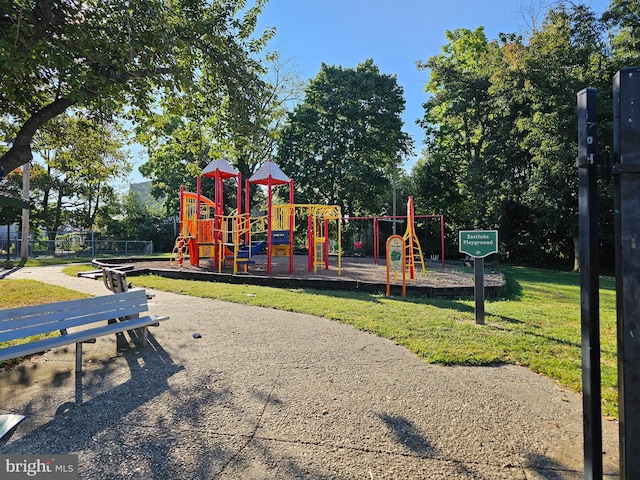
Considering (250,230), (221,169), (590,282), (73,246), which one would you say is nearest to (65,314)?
(590,282)

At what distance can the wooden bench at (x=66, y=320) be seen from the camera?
12.1ft

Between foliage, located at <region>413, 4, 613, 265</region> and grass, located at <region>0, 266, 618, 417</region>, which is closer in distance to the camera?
grass, located at <region>0, 266, 618, 417</region>

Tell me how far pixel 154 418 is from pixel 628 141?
3675mm

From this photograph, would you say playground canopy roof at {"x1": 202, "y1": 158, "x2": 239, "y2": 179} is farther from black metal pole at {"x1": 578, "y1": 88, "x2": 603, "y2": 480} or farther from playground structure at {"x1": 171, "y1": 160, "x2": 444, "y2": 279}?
black metal pole at {"x1": 578, "y1": 88, "x2": 603, "y2": 480}

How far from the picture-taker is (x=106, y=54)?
5.05 metres

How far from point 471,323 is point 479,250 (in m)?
1.26

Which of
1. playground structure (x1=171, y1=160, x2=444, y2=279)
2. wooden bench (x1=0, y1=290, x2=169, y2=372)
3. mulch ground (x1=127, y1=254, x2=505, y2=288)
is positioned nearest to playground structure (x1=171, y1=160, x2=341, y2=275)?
playground structure (x1=171, y1=160, x2=444, y2=279)

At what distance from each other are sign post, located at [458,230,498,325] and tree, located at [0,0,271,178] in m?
4.53

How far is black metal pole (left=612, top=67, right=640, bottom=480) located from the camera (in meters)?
1.79

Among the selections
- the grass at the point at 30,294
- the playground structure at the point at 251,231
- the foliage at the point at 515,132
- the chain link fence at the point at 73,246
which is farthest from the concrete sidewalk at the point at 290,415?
the chain link fence at the point at 73,246

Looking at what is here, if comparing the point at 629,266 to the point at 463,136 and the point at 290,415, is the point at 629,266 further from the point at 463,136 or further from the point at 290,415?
the point at 463,136

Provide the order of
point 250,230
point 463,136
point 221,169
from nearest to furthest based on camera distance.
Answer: point 250,230, point 221,169, point 463,136

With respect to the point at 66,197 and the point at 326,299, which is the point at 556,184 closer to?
the point at 326,299

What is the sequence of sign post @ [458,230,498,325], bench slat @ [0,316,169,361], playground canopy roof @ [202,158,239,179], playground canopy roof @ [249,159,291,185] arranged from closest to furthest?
bench slat @ [0,316,169,361]
sign post @ [458,230,498,325]
playground canopy roof @ [249,159,291,185]
playground canopy roof @ [202,158,239,179]
